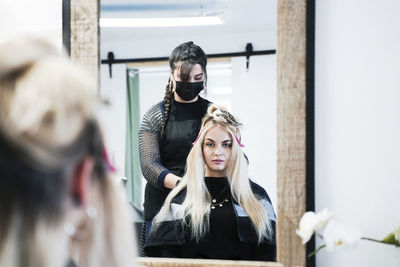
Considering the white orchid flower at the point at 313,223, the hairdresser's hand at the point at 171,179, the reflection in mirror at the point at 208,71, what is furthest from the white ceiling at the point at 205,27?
the white orchid flower at the point at 313,223

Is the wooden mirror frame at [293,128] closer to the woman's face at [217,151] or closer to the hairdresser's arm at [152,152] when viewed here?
the woman's face at [217,151]

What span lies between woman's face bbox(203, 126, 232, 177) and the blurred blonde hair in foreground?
68 centimetres

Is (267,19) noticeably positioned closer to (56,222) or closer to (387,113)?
(387,113)

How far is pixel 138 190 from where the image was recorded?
50.3 inches

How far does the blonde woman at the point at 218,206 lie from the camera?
1.21 meters

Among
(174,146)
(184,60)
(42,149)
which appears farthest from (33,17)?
(42,149)

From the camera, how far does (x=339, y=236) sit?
3.36 ft

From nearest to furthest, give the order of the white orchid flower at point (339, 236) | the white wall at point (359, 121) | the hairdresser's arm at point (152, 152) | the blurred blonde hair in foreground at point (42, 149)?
the blurred blonde hair in foreground at point (42, 149) < the white orchid flower at point (339, 236) < the white wall at point (359, 121) < the hairdresser's arm at point (152, 152)

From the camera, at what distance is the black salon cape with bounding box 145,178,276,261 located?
1.21 m

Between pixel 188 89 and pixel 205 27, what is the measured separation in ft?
0.63

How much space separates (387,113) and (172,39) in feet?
2.17

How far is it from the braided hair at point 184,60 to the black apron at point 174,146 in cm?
3

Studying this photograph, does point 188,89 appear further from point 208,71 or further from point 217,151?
point 217,151

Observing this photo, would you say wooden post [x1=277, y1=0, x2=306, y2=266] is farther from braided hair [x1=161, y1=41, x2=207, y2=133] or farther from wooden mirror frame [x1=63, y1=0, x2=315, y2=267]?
braided hair [x1=161, y1=41, x2=207, y2=133]
